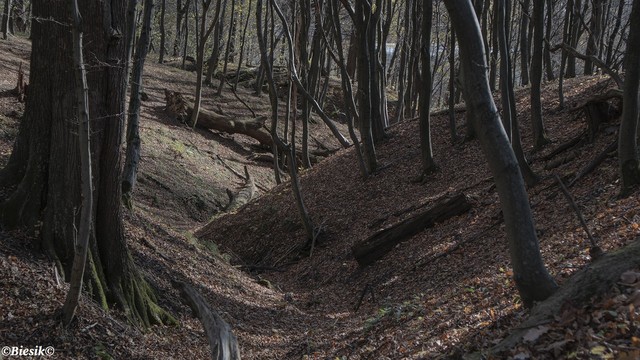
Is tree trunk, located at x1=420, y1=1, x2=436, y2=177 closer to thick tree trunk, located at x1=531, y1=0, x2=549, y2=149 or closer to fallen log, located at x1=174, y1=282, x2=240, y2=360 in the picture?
thick tree trunk, located at x1=531, y1=0, x2=549, y2=149

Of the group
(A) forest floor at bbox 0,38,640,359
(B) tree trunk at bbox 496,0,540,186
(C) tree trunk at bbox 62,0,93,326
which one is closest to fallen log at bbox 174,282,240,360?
(A) forest floor at bbox 0,38,640,359

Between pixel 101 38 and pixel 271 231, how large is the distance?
933 cm

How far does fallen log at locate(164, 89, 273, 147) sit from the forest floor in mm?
3570

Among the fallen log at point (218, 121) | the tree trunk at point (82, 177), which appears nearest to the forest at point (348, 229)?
the tree trunk at point (82, 177)

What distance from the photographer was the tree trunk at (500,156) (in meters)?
5.50

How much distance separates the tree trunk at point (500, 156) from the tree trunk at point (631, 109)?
12.1 feet

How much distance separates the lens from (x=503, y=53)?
11.2 meters

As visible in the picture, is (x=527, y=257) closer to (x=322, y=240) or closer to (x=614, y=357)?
(x=614, y=357)

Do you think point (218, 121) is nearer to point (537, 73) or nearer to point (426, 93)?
point (426, 93)

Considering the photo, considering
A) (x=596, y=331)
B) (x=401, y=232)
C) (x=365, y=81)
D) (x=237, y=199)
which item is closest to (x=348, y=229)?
(x=401, y=232)

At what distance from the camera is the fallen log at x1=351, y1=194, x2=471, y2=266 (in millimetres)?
12250

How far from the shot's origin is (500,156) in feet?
18.0

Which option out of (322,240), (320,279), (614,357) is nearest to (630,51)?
(614,357)

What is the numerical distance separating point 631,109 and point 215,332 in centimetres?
584
